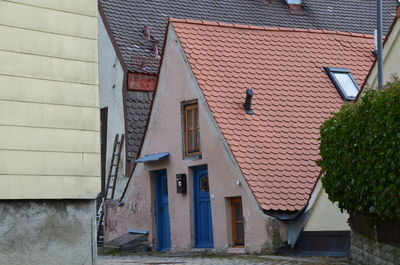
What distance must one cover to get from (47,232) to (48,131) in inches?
50.2

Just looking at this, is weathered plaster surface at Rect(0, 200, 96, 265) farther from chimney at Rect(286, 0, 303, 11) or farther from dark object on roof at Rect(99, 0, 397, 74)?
chimney at Rect(286, 0, 303, 11)

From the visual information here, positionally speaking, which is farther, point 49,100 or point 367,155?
point 367,155

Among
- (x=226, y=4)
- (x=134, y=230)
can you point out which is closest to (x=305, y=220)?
(x=134, y=230)

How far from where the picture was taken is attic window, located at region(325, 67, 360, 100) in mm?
22544

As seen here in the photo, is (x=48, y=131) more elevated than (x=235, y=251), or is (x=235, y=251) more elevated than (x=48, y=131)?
(x=48, y=131)

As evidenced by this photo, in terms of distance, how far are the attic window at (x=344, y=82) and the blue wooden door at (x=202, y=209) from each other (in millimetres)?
3746

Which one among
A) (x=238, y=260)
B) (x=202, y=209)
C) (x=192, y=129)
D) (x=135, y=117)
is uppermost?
(x=135, y=117)

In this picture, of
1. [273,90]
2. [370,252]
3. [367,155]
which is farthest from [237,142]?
[367,155]

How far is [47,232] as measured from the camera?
12875 millimetres

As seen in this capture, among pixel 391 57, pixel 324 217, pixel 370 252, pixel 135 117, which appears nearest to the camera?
pixel 370 252

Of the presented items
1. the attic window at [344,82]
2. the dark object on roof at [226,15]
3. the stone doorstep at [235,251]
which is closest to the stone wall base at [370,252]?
the stone doorstep at [235,251]

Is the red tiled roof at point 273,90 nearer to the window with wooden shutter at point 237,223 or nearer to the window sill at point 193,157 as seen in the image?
the window with wooden shutter at point 237,223

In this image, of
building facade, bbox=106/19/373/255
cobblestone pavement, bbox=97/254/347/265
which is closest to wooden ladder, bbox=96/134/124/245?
building facade, bbox=106/19/373/255

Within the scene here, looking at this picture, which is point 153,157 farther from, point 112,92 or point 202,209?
point 112,92
